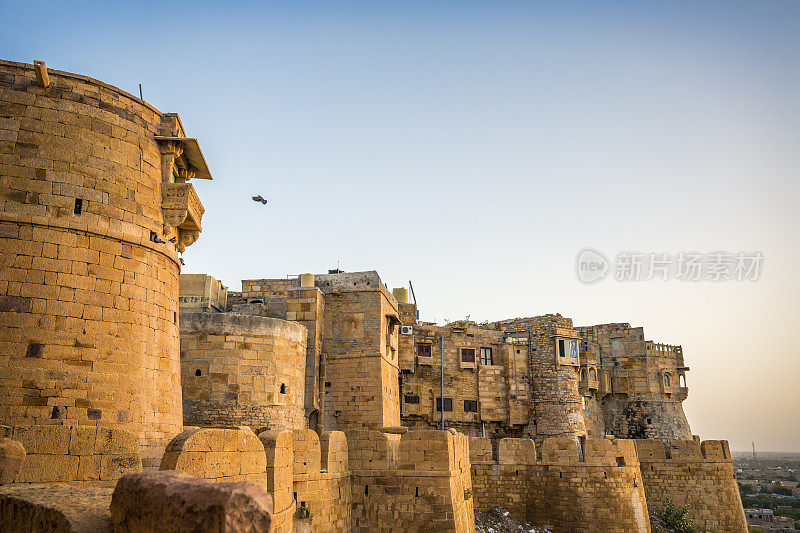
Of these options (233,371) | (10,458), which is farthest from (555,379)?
(10,458)

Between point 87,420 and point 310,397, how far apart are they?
423 inches

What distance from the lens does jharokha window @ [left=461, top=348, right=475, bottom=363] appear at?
91.6 feet

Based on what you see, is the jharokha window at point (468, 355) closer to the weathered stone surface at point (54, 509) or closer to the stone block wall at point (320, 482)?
the stone block wall at point (320, 482)

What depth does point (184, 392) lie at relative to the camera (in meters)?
14.6

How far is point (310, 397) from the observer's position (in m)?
18.6

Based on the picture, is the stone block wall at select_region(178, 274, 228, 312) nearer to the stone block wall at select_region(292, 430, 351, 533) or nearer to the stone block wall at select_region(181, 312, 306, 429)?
the stone block wall at select_region(181, 312, 306, 429)

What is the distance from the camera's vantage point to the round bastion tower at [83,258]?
8.06 m

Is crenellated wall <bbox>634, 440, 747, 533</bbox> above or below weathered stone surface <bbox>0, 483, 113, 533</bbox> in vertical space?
below

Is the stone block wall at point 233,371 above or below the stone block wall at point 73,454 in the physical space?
above

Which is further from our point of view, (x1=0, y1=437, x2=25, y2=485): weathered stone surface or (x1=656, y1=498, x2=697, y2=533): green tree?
(x1=656, y1=498, x2=697, y2=533): green tree

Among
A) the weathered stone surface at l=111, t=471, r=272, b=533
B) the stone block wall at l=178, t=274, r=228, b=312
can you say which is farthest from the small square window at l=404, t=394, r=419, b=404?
the weathered stone surface at l=111, t=471, r=272, b=533

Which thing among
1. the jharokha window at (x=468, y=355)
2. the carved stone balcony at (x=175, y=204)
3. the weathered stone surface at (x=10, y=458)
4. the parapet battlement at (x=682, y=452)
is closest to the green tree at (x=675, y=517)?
the parapet battlement at (x=682, y=452)

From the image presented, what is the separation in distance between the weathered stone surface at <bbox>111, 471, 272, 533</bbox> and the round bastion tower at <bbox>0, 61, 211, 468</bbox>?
5.38 metres

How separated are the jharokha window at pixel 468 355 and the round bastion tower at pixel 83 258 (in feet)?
62.6
